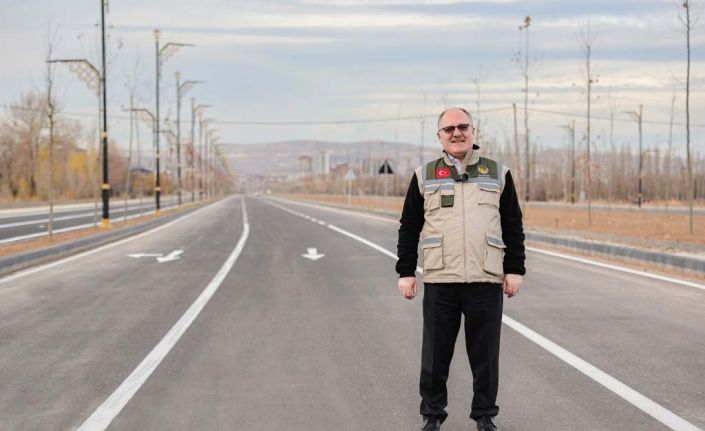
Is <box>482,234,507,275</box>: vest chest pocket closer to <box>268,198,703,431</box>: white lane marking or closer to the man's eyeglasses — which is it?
the man's eyeglasses

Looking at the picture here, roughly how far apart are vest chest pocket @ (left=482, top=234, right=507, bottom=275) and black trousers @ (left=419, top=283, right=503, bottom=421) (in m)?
0.12

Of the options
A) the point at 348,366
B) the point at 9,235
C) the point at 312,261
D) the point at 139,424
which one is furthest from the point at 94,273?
the point at 9,235

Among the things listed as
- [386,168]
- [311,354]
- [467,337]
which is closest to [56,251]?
[311,354]

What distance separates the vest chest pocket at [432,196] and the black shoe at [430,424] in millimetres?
1306

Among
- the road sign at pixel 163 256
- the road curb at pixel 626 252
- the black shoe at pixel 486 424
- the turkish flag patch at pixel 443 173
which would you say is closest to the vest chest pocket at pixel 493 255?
the turkish flag patch at pixel 443 173

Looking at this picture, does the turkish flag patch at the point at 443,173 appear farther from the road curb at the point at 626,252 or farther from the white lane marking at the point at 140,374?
the road curb at the point at 626,252

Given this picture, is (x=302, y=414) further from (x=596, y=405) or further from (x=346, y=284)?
(x=346, y=284)

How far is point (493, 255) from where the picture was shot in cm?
479

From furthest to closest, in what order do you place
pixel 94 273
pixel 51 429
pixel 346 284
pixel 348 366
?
pixel 94 273, pixel 346 284, pixel 348 366, pixel 51 429

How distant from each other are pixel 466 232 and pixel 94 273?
11.7m

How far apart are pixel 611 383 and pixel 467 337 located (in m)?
1.84

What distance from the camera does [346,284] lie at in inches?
512

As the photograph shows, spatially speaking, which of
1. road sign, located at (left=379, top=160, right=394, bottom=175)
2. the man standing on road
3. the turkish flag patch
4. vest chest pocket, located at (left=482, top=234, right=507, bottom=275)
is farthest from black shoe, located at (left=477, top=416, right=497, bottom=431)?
road sign, located at (left=379, top=160, right=394, bottom=175)

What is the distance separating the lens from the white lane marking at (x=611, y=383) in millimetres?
5211
